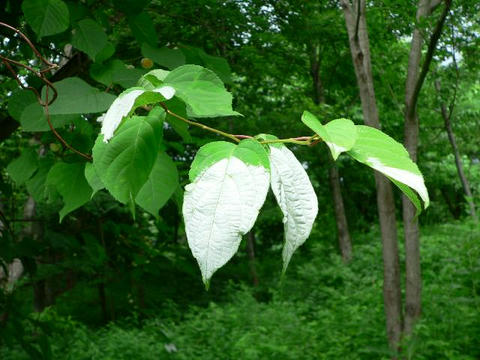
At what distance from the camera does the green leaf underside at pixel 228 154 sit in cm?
43

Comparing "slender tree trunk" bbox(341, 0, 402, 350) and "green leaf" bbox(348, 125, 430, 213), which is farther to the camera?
"slender tree trunk" bbox(341, 0, 402, 350)

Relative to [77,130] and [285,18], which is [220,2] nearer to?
[285,18]

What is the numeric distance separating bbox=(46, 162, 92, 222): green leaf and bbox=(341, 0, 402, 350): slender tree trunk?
2590mm

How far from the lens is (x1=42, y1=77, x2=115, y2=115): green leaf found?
745 millimetres

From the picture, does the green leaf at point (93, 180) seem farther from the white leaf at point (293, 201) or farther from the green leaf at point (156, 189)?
the white leaf at point (293, 201)

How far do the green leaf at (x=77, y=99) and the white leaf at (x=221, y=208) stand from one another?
37 cm

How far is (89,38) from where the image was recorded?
42.4 inches

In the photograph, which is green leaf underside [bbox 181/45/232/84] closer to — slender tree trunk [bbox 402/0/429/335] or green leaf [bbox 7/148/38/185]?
green leaf [bbox 7/148/38/185]

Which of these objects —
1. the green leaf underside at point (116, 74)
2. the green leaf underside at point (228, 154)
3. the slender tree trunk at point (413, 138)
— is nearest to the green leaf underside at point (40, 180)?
the green leaf underside at point (116, 74)

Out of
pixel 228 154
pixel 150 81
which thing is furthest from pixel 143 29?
pixel 228 154

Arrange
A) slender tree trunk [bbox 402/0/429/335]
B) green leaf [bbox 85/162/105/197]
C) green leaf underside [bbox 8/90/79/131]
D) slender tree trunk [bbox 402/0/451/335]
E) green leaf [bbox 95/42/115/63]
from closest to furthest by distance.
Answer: green leaf [bbox 85/162/105/197]
green leaf underside [bbox 8/90/79/131]
green leaf [bbox 95/42/115/63]
slender tree trunk [bbox 402/0/451/335]
slender tree trunk [bbox 402/0/429/335]

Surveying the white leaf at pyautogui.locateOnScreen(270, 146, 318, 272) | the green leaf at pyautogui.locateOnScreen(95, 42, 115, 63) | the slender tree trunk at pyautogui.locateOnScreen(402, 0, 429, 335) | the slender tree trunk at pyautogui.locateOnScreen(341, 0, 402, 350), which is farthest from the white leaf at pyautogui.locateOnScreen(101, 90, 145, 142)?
the slender tree trunk at pyautogui.locateOnScreen(402, 0, 429, 335)

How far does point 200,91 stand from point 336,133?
0.49 ft

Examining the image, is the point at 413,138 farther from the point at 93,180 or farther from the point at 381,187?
the point at 93,180
